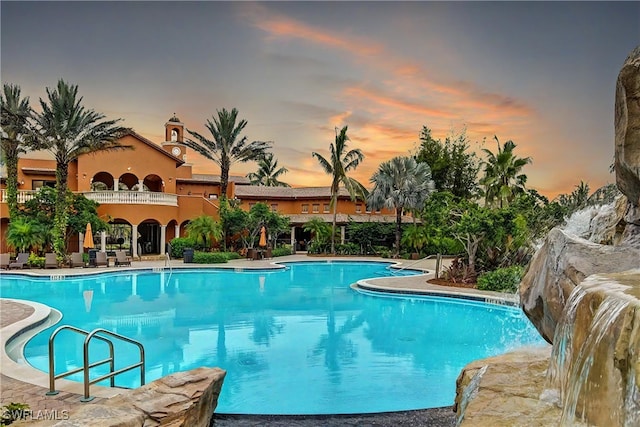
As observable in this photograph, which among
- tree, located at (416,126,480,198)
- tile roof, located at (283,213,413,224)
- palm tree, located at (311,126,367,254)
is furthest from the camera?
tree, located at (416,126,480,198)

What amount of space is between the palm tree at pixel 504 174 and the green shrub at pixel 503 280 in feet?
41.3

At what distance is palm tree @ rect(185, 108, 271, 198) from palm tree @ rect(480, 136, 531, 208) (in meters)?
15.8

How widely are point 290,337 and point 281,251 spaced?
2204cm

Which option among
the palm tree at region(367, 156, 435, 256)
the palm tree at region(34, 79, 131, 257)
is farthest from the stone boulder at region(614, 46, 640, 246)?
the palm tree at region(367, 156, 435, 256)

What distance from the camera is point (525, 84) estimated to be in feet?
62.4

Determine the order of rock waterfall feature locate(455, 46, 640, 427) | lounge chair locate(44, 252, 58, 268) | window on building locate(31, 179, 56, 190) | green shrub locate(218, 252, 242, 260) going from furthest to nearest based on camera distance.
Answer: window on building locate(31, 179, 56, 190) → green shrub locate(218, 252, 242, 260) → lounge chair locate(44, 252, 58, 268) → rock waterfall feature locate(455, 46, 640, 427)

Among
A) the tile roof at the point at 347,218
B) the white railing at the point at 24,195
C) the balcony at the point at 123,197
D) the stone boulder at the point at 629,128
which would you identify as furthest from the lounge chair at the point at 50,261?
the stone boulder at the point at 629,128

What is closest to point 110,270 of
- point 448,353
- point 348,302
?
point 348,302

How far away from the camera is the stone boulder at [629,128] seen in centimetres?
436

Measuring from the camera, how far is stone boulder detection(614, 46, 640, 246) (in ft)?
14.3

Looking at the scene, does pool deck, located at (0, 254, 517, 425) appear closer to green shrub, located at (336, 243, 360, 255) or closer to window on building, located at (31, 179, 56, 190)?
window on building, located at (31, 179, 56, 190)

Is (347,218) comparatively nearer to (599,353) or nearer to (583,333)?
(583,333)

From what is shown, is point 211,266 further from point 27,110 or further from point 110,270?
point 27,110

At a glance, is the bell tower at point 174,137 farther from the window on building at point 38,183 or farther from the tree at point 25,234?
the tree at point 25,234
